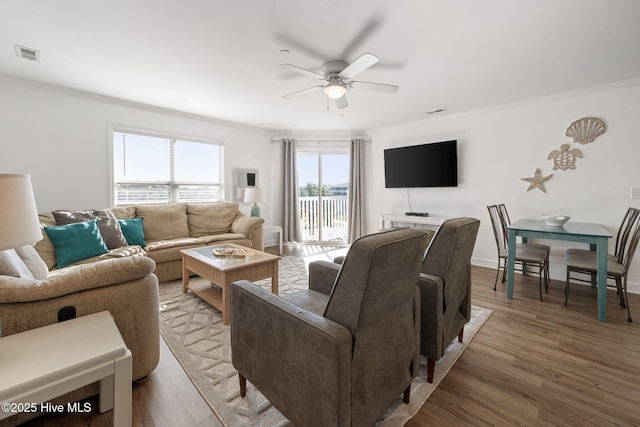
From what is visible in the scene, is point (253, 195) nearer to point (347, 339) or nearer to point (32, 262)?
point (32, 262)

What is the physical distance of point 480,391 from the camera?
1.58 metres

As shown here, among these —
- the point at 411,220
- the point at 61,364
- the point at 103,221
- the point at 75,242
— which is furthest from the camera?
the point at 411,220

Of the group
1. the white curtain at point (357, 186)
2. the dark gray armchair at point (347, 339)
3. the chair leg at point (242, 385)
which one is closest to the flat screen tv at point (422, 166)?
the white curtain at point (357, 186)

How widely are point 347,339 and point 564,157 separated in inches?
160

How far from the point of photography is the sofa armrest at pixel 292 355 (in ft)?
3.22

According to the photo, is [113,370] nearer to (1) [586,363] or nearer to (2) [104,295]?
(2) [104,295]

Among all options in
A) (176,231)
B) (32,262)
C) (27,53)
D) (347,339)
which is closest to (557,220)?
(347,339)

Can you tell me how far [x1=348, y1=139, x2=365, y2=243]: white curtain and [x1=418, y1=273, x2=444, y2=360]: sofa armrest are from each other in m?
3.91

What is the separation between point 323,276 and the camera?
1879mm

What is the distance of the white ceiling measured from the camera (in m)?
1.86

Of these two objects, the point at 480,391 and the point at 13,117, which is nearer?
the point at 480,391

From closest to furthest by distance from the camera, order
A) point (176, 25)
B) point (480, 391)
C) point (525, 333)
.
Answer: point (480, 391) → point (176, 25) → point (525, 333)

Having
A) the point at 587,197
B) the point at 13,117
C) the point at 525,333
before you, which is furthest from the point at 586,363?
the point at 13,117

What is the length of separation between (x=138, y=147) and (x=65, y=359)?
12.7 feet
